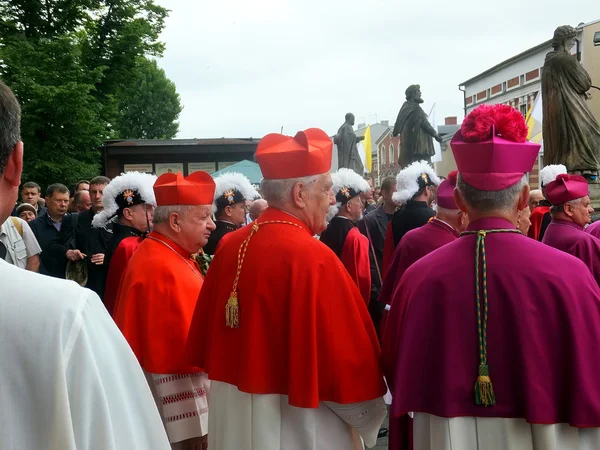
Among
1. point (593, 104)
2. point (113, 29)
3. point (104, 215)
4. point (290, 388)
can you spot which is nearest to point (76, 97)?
point (113, 29)

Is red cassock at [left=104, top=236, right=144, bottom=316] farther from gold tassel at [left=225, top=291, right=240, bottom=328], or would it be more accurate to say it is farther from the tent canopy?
the tent canopy

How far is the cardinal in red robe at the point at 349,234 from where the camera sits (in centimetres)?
710

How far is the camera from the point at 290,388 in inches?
116

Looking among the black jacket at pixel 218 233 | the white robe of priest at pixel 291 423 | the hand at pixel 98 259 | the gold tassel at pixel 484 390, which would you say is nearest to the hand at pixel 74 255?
the hand at pixel 98 259

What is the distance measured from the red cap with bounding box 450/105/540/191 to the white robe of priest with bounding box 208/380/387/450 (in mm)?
1092

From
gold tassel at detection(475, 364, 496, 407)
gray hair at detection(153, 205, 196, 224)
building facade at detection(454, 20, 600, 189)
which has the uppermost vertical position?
building facade at detection(454, 20, 600, 189)

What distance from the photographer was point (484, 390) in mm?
2557

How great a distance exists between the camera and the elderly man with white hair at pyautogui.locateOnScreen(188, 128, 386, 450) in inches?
117

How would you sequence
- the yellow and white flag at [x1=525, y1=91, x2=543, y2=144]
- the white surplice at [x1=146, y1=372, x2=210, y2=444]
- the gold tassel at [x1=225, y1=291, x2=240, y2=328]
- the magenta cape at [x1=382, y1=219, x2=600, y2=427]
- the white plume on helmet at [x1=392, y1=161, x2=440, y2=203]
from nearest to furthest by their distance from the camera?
the magenta cape at [x1=382, y1=219, x2=600, y2=427] → the gold tassel at [x1=225, y1=291, x2=240, y2=328] → the white surplice at [x1=146, y1=372, x2=210, y2=444] → the white plume on helmet at [x1=392, y1=161, x2=440, y2=203] → the yellow and white flag at [x1=525, y1=91, x2=543, y2=144]

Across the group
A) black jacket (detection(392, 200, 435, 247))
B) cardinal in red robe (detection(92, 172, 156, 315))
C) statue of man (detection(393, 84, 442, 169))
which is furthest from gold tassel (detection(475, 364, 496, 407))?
statue of man (detection(393, 84, 442, 169))

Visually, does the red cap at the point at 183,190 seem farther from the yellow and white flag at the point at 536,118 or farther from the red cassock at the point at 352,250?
the yellow and white flag at the point at 536,118

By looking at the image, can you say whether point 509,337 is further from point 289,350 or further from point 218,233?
point 218,233

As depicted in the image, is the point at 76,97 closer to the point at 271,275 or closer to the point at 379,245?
the point at 379,245

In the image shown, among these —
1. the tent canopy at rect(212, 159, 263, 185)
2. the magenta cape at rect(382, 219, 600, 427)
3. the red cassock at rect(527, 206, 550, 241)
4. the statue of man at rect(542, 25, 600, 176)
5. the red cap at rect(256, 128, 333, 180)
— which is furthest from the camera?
the tent canopy at rect(212, 159, 263, 185)
